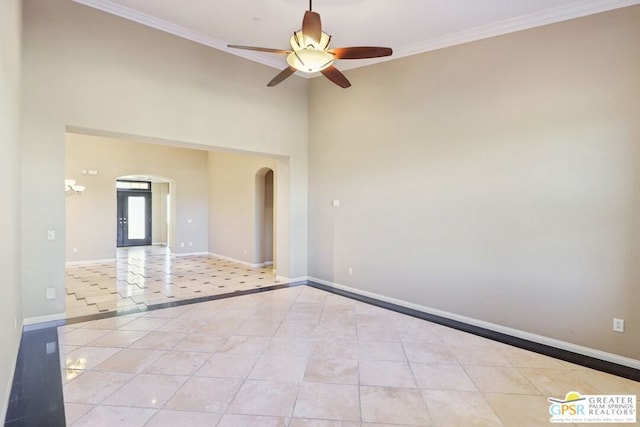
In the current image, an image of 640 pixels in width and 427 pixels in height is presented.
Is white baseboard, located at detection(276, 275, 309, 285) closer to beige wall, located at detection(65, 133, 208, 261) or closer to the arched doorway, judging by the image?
the arched doorway

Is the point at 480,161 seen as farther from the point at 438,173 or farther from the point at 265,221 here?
the point at 265,221

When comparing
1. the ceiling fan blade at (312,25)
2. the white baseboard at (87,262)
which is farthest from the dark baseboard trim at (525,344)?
the white baseboard at (87,262)

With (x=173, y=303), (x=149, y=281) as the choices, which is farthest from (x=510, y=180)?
(x=149, y=281)

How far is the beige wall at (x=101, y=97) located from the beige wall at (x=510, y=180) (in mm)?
2088

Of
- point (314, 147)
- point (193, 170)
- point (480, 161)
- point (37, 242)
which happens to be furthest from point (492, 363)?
point (193, 170)

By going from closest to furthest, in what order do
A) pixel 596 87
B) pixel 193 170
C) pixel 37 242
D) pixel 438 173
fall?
pixel 596 87
pixel 37 242
pixel 438 173
pixel 193 170

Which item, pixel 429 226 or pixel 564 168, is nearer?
pixel 564 168

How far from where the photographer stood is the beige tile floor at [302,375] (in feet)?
7.88

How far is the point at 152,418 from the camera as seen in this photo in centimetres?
233

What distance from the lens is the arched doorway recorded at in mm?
8578

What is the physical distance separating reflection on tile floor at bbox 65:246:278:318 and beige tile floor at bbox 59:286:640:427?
1.02 metres

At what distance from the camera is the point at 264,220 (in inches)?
345

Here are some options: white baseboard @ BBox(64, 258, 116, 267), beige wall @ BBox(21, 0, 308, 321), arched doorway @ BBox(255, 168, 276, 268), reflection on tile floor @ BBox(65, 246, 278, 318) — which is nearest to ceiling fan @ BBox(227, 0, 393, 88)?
beige wall @ BBox(21, 0, 308, 321)

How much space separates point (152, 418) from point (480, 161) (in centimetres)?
432
